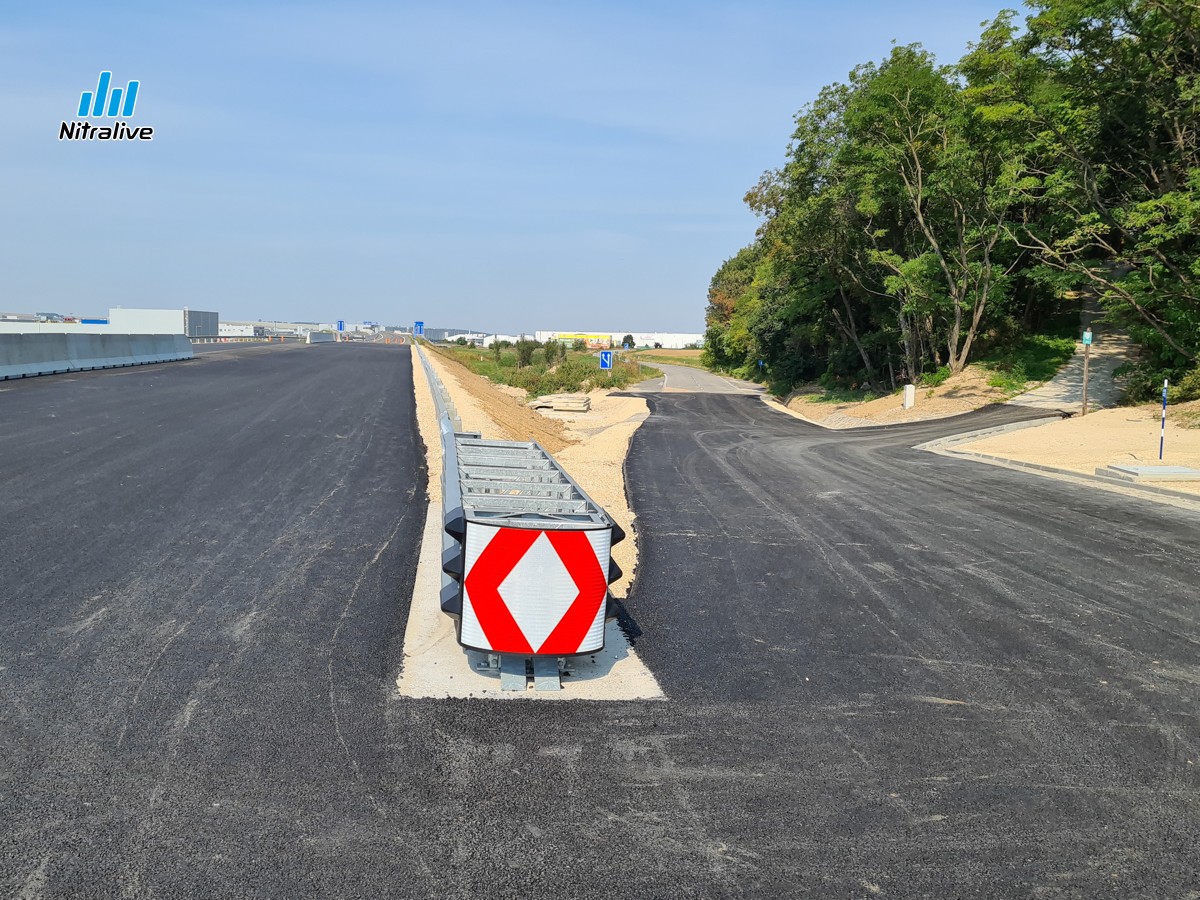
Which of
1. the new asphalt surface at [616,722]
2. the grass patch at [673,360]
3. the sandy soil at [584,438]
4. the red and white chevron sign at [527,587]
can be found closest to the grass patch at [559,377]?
the sandy soil at [584,438]

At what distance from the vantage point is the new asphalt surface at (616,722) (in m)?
3.77

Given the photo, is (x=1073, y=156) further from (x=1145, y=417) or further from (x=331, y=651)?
(x=331, y=651)

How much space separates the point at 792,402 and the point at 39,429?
1487 inches

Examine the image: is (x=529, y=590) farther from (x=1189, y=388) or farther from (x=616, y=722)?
(x=1189, y=388)

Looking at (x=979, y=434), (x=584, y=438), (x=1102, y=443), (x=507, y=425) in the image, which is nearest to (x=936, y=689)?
(x=507, y=425)

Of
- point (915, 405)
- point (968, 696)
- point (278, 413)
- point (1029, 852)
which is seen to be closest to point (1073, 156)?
point (915, 405)

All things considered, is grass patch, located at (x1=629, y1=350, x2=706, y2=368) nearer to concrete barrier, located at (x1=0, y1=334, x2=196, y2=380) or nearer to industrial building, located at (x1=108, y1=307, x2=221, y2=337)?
industrial building, located at (x1=108, y1=307, x2=221, y2=337)

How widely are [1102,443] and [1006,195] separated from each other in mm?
12696

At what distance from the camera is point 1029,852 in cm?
399

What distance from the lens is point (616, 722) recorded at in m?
5.26

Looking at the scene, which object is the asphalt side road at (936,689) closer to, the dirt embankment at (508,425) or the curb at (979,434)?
the dirt embankment at (508,425)

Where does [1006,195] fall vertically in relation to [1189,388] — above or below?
above

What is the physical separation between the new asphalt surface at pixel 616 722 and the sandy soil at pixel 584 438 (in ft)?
3.63

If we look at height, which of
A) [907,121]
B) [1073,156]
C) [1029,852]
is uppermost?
[907,121]
